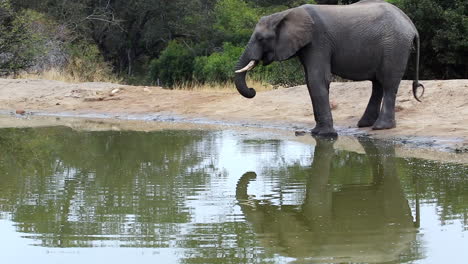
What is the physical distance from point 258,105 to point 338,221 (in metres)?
11.1

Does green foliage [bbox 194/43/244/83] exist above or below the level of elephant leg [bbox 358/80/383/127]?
below

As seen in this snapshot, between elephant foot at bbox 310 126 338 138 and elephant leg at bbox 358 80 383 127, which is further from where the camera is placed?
elephant leg at bbox 358 80 383 127

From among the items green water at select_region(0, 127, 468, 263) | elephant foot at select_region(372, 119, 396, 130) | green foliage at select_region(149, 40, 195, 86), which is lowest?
green foliage at select_region(149, 40, 195, 86)

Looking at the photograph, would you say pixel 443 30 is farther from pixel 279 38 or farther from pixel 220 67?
pixel 279 38

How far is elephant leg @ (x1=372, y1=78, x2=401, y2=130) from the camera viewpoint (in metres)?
14.0

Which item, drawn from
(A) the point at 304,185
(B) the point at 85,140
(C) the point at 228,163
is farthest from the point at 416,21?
(A) the point at 304,185

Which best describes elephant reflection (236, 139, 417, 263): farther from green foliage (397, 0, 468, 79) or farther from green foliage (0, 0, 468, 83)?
green foliage (0, 0, 468, 83)

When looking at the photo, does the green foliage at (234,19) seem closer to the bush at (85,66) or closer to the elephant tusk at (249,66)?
the bush at (85,66)

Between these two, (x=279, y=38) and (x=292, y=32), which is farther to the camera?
(x=279, y=38)

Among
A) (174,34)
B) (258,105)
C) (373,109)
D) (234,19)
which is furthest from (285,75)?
(174,34)

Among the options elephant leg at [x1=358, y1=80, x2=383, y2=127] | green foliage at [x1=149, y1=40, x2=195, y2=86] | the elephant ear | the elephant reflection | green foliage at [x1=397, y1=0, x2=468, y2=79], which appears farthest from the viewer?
green foliage at [x1=149, y1=40, x2=195, y2=86]

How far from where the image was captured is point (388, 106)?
14.0 metres

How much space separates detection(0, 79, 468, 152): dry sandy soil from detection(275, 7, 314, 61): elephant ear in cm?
193

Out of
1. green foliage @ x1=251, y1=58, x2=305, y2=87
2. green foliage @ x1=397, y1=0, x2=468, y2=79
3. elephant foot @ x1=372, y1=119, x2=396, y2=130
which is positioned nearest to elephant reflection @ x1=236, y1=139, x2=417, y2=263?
elephant foot @ x1=372, y1=119, x2=396, y2=130
